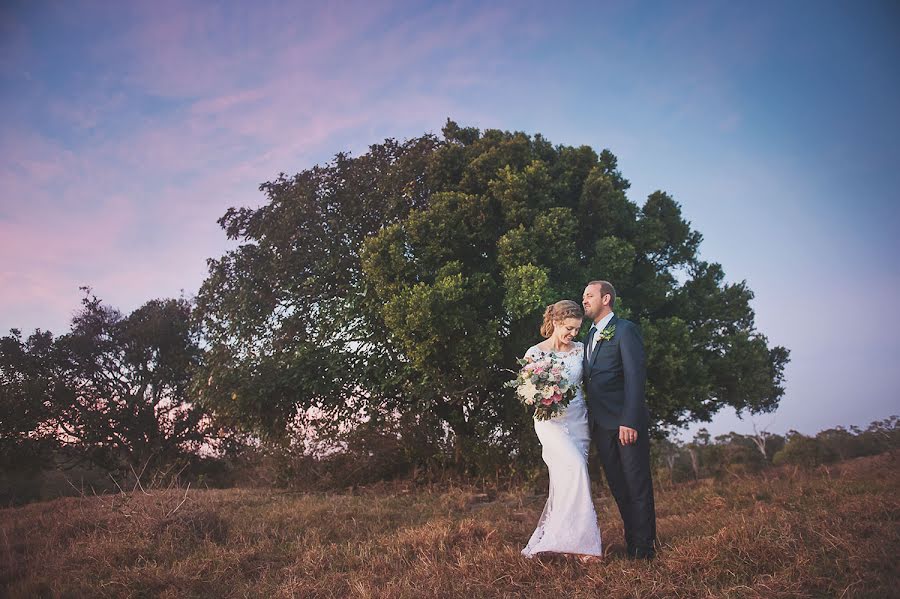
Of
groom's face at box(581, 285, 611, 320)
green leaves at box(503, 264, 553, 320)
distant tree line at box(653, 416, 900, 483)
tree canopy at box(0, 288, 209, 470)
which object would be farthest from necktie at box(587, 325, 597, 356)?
tree canopy at box(0, 288, 209, 470)

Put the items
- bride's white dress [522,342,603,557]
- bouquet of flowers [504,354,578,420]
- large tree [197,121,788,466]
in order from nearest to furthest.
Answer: bride's white dress [522,342,603,557] < bouquet of flowers [504,354,578,420] < large tree [197,121,788,466]

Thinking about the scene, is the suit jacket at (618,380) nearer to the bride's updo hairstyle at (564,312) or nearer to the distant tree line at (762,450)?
the bride's updo hairstyle at (564,312)

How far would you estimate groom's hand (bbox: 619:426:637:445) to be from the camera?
521 centimetres

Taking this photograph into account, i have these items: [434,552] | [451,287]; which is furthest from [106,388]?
[434,552]

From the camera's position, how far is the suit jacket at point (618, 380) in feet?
17.3

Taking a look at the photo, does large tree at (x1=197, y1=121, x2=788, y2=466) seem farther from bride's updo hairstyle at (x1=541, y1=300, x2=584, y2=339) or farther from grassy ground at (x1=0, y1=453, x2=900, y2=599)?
bride's updo hairstyle at (x1=541, y1=300, x2=584, y2=339)

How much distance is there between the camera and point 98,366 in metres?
22.8

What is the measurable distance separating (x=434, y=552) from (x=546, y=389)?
6.52 feet

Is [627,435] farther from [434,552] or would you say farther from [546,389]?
[434,552]

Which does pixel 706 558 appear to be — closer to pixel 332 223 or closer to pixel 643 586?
pixel 643 586

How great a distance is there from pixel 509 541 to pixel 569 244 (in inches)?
283

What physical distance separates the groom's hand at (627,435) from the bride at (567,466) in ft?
1.48

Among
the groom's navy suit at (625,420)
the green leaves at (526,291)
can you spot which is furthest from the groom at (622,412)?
the green leaves at (526,291)

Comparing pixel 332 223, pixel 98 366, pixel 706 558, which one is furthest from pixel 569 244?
pixel 98 366
